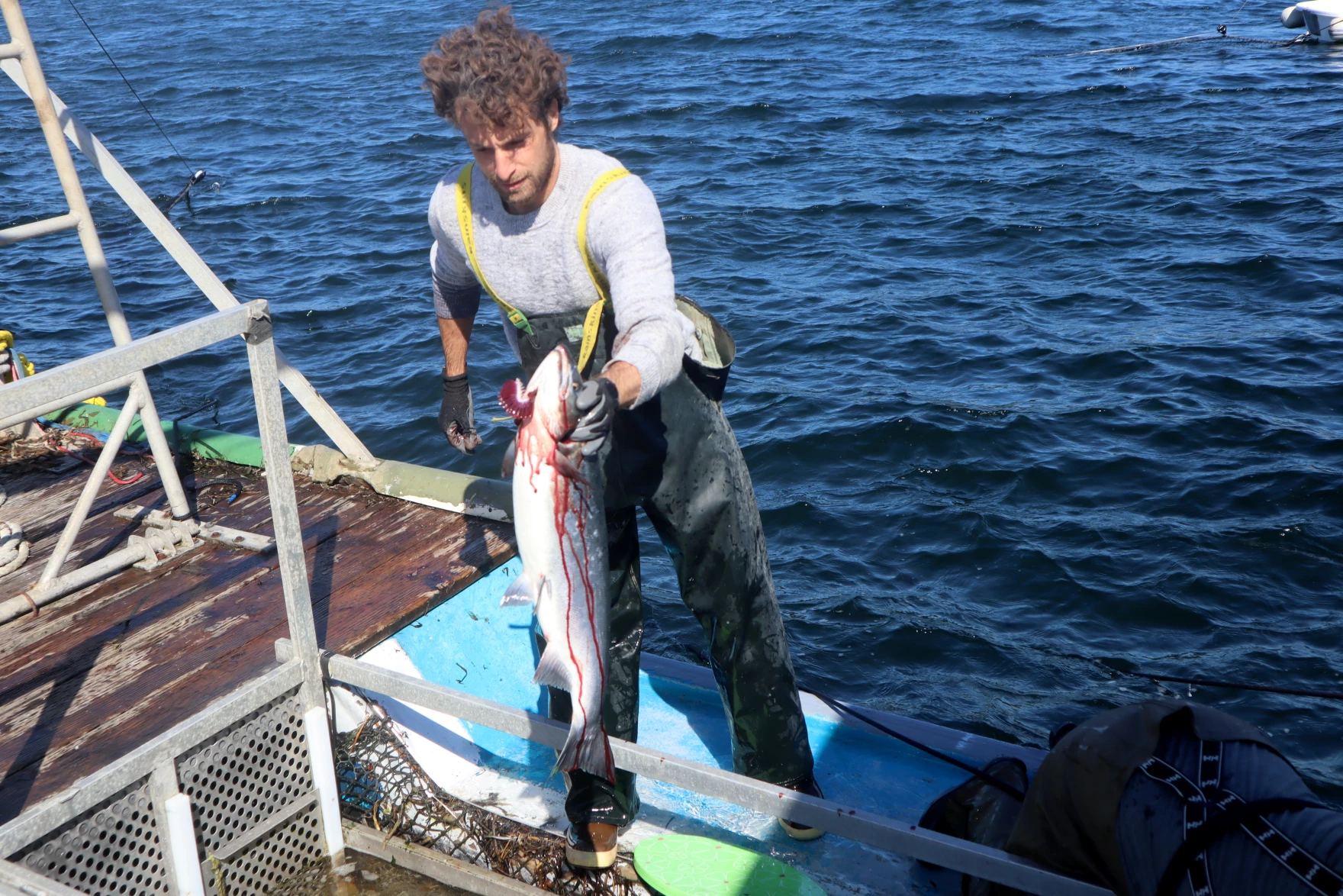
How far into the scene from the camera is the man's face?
9.98 feet

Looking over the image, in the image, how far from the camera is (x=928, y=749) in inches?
177

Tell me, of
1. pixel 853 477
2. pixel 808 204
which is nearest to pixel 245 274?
pixel 808 204

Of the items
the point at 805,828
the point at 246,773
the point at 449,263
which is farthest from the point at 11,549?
the point at 805,828

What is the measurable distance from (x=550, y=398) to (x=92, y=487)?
120 inches

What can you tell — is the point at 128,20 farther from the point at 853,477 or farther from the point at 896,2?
the point at 853,477

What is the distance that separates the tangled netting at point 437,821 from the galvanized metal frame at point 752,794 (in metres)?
0.56

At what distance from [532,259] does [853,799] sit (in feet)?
8.78

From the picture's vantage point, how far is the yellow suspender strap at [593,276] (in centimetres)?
317

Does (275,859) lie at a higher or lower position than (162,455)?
lower

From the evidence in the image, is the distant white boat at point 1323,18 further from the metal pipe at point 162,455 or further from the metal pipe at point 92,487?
the metal pipe at point 92,487

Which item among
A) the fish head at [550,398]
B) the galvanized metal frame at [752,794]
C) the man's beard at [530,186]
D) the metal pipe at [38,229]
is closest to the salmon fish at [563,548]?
the fish head at [550,398]

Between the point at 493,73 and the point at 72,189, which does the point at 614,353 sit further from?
the point at 72,189

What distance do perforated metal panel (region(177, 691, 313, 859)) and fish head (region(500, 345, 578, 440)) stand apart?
179cm

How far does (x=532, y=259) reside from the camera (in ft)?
10.7
